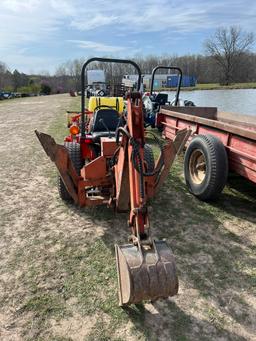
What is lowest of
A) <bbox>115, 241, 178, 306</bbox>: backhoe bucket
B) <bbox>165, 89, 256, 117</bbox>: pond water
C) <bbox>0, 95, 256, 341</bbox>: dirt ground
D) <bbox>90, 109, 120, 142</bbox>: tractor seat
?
<bbox>0, 95, 256, 341</bbox>: dirt ground

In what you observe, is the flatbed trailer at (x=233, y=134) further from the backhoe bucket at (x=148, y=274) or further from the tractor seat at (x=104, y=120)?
the backhoe bucket at (x=148, y=274)

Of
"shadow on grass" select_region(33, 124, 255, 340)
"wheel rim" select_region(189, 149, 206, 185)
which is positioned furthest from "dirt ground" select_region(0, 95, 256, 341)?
"wheel rim" select_region(189, 149, 206, 185)

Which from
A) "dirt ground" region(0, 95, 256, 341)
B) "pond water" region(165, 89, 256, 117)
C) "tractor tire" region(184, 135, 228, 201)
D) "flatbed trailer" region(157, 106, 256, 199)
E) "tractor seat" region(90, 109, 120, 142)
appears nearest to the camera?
"dirt ground" region(0, 95, 256, 341)

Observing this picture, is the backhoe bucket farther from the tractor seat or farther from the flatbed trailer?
the tractor seat

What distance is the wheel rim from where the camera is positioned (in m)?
4.64

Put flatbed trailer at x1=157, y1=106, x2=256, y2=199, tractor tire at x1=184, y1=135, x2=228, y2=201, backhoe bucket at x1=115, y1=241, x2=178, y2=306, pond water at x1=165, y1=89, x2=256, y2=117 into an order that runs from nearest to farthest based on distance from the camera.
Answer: backhoe bucket at x1=115, y1=241, x2=178, y2=306 → flatbed trailer at x1=157, y1=106, x2=256, y2=199 → tractor tire at x1=184, y1=135, x2=228, y2=201 → pond water at x1=165, y1=89, x2=256, y2=117

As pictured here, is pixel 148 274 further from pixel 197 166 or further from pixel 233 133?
pixel 197 166

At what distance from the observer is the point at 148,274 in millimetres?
2115

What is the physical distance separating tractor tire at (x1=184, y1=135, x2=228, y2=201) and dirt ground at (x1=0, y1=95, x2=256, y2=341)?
0.21 m

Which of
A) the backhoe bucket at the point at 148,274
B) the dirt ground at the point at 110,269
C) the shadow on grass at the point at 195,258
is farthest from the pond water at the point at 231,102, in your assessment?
the backhoe bucket at the point at 148,274

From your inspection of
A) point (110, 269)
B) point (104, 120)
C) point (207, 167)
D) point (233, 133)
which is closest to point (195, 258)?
point (110, 269)

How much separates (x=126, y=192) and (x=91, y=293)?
1.11 metres

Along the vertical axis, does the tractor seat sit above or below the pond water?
above

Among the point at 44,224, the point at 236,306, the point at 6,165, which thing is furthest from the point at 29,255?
the point at 6,165
